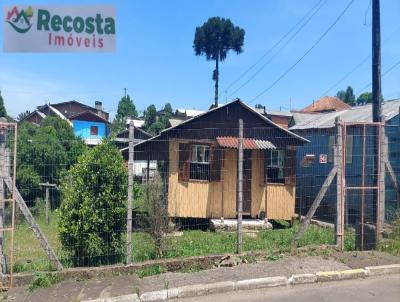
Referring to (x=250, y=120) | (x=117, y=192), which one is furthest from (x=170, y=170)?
(x=117, y=192)

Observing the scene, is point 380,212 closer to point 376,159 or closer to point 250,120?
point 376,159

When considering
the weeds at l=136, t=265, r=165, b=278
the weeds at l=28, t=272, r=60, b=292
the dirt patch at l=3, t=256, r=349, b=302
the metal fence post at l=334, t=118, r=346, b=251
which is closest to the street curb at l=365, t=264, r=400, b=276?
the dirt patch at l=3, t=256, r=349, b=302

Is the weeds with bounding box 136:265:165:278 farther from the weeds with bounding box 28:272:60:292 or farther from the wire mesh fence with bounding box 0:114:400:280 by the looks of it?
the weeds with bounding box 28:272:60:292

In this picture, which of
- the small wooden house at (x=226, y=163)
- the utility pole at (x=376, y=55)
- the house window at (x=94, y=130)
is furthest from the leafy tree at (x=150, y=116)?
the utility pole at (x=376, y=55)

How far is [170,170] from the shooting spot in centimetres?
1397

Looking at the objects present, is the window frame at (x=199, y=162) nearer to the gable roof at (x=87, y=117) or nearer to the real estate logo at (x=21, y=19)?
the real estate logo at (x=21, y=19)

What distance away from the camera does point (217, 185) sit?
14055 mm

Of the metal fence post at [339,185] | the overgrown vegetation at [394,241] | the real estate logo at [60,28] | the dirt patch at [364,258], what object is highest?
the real estate logo at [60,28]

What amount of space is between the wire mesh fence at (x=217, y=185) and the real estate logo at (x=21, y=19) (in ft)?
8.28

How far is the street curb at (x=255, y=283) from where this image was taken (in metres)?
5.68

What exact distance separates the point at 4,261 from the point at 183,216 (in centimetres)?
780

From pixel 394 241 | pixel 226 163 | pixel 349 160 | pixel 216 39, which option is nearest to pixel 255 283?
pixel 394 241

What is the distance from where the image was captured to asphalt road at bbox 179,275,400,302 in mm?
5605

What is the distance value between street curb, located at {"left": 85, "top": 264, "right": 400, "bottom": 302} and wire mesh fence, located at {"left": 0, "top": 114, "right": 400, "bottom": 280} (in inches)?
43.5
